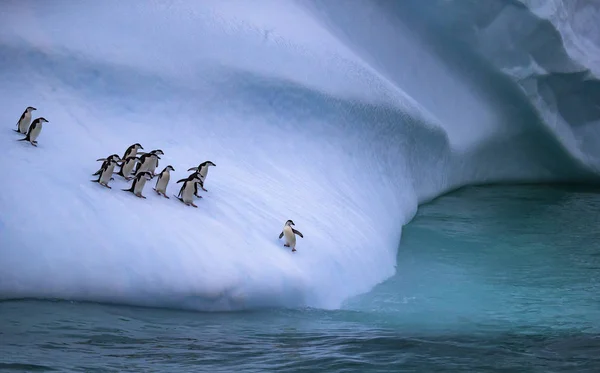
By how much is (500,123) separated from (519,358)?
8289 mm

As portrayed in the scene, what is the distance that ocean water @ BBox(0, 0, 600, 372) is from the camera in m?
6.59

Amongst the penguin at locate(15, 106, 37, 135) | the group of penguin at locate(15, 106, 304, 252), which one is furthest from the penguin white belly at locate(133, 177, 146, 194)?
the penguin at locate(15, 106, 37, 135)

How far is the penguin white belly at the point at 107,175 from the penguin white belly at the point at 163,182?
0.44 meters

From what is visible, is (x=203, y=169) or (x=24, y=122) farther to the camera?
(x=203, y=169)

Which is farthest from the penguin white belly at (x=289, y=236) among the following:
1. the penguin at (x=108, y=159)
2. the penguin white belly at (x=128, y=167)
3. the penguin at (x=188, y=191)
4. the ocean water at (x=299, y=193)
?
the penguin at (x=108, y=159)

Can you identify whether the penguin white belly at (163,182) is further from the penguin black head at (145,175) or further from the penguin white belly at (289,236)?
the penguin white belly at (289,236)

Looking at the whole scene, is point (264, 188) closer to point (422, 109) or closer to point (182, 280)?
point (182, 280)

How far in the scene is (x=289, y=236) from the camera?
311 inches

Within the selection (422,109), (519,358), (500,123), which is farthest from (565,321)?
(500,123)

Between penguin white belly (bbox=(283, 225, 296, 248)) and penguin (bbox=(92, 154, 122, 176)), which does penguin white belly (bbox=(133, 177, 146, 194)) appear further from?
penguin white belly (bbox=(283, 225, 296, 248))

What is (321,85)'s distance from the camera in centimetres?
1045

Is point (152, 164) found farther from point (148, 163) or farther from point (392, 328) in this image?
point (392, 328)

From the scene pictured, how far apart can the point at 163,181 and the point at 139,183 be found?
0.90 feet

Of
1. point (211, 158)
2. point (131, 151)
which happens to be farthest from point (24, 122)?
point (211, 158)
